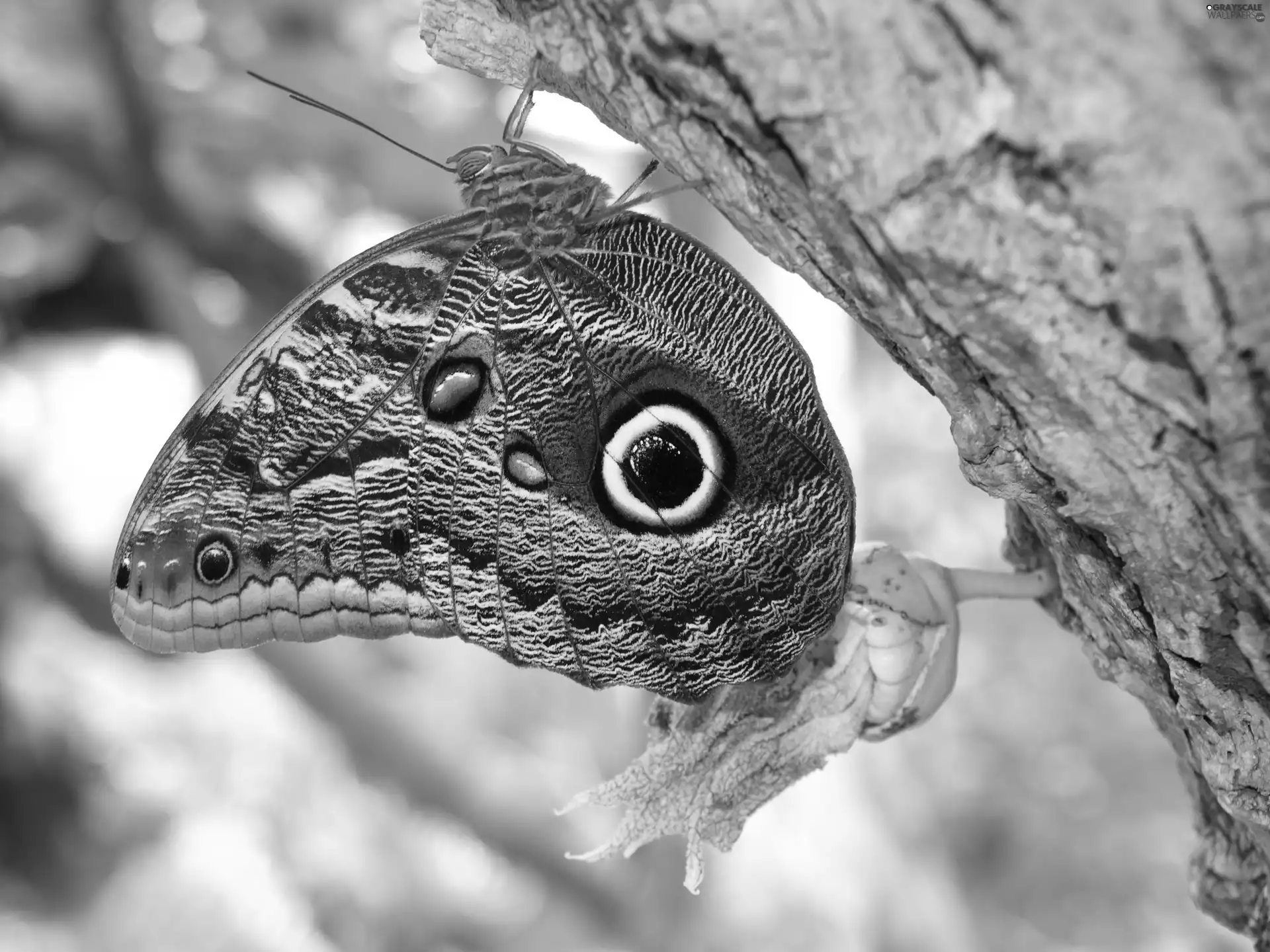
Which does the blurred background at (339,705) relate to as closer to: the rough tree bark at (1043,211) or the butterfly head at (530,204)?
the butterfly head at (530,204)

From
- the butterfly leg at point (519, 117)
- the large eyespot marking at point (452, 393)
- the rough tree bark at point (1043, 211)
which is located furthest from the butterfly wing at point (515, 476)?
the rough tree bark at point (1043, 211)

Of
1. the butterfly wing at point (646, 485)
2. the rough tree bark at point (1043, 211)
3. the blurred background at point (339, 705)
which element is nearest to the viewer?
the rough tree bark at point (1043, 211)

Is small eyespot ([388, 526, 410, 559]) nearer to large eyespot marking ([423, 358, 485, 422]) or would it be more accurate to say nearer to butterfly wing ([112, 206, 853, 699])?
butterfly wing ([112, 206, 853, 699])

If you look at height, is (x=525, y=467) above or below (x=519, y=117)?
below

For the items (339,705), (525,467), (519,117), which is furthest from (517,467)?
(339,705)

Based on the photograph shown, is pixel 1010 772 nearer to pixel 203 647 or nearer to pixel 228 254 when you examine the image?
pixel 228 254

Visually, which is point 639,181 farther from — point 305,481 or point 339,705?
point 339,705

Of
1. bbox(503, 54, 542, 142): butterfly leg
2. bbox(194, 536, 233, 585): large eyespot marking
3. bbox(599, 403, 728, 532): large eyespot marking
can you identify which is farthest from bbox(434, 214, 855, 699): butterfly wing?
bbox(194, 536, 233, 585): large eyespot marking
